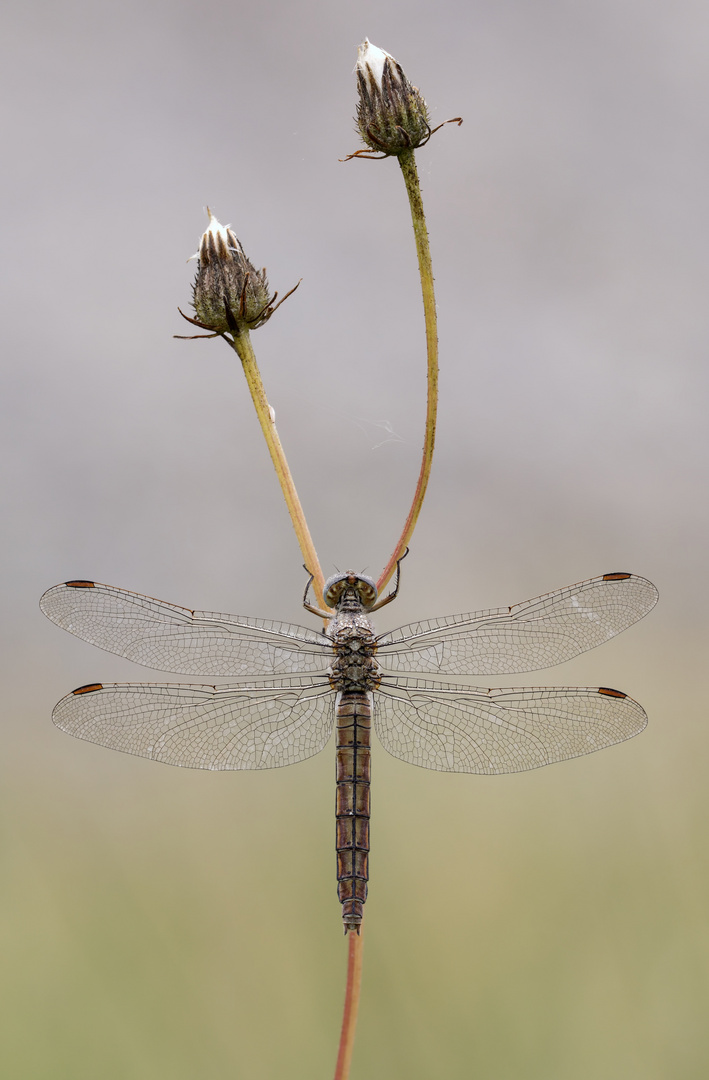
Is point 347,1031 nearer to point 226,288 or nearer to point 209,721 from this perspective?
point 209,721

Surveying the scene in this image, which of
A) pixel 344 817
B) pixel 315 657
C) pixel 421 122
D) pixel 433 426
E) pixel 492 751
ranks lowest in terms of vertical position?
pixel 344 817

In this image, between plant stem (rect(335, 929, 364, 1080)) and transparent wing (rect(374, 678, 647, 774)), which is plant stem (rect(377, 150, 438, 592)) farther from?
plant stem (rect(335, 929, 364, 1080))

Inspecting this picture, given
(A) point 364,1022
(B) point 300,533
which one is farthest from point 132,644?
(A) point 364,1022

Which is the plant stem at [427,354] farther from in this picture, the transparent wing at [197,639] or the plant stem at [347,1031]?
the plant stem at [347,1031]

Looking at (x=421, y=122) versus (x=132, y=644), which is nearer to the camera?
(x=421, y=122)

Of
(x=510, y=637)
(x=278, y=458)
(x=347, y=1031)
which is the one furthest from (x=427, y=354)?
(x=347, y=1031)

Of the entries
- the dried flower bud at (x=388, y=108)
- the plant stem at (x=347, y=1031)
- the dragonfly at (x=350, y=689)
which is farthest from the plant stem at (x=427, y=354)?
the plant stem at (x=347, y=1031)

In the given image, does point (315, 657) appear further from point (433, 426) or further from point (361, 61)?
point (361, 61)
